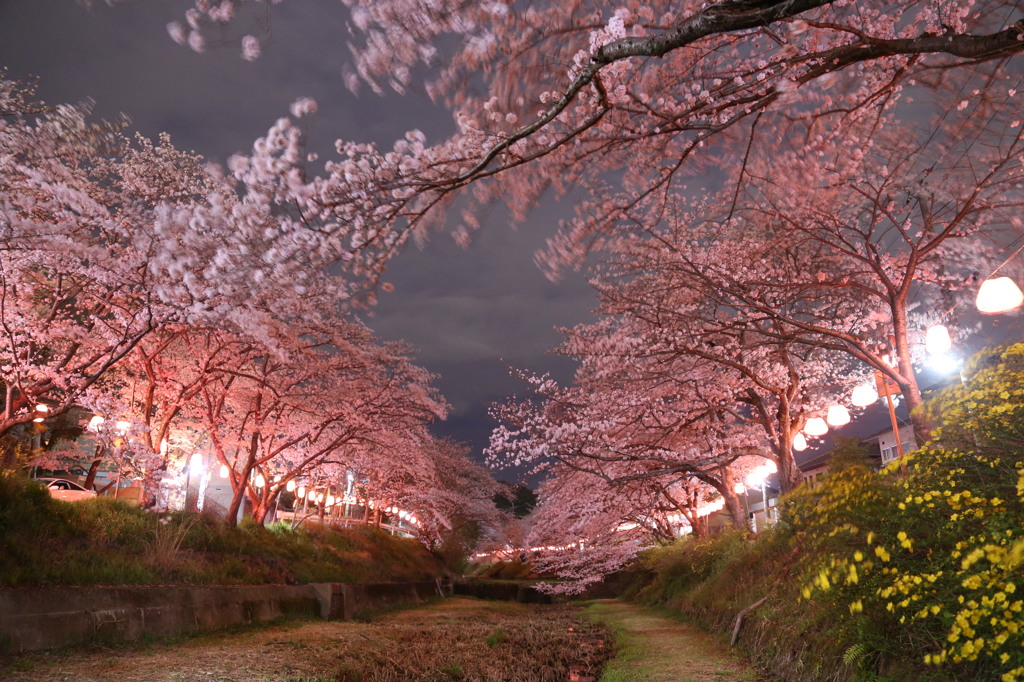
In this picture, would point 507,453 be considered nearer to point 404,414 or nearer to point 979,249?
point 404,414

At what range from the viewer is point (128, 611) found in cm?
895

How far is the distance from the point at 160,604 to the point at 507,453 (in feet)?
32.6

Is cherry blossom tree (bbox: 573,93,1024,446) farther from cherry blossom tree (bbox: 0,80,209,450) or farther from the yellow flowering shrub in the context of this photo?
cherry blossom tree (bbox: 0,80,209,450)

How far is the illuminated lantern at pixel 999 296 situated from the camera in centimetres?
775

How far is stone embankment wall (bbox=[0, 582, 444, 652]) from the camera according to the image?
24.3ft

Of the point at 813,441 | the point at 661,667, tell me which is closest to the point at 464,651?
the point at 661,667

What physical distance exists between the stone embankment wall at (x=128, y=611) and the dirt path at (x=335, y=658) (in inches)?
11.7

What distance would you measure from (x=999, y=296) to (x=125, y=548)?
1356cm

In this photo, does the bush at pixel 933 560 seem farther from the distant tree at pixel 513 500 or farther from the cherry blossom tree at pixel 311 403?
the distant tree at pixel 513 500

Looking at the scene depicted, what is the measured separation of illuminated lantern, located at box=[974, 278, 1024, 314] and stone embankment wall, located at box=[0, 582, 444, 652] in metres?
12.5

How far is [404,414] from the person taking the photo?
20.5 meters

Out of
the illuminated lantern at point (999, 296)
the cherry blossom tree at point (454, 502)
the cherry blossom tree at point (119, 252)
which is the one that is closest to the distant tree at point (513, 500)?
the cherry blossom tree at point (454, 502)

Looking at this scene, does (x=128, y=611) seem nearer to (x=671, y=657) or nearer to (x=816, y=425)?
(x=671, y=657)

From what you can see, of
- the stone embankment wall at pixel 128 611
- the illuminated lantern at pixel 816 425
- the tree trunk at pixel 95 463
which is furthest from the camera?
the tree trunk at pixel 95 463
